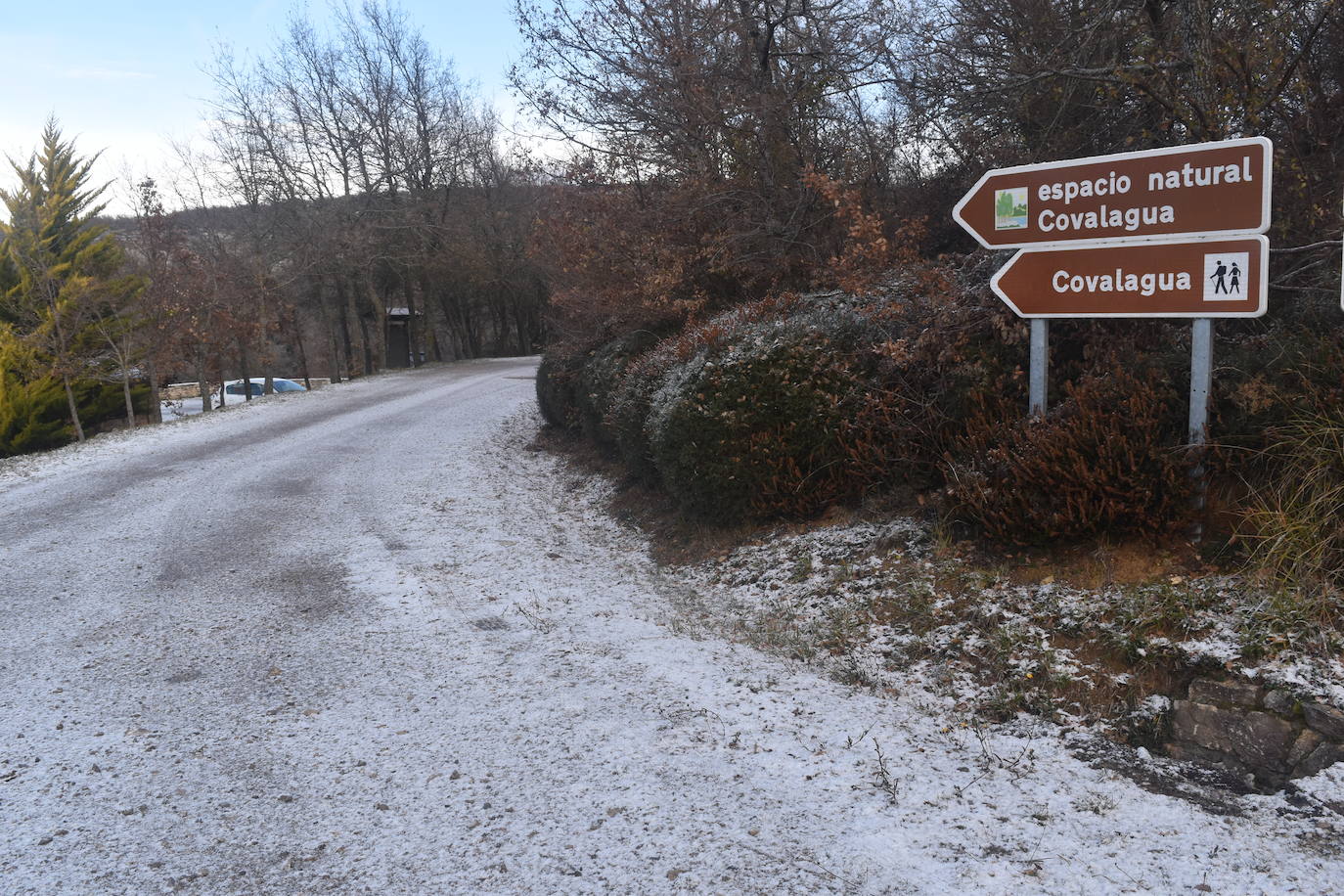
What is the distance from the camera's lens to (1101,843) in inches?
124

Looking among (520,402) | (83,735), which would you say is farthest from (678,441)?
(520,402)

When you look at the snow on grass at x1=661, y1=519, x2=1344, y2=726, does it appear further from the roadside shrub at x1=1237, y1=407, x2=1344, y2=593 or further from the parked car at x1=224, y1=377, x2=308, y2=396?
the parked car at x1=224, y1=377, x2=308, y2=396

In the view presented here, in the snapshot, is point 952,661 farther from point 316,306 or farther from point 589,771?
point 316,306

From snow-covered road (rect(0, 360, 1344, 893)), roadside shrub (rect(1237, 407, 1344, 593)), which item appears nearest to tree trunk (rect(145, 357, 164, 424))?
snow-covered road (rect(0, 360, 1344, 893))

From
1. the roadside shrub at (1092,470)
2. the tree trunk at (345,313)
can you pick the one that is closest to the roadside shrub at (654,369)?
the roadside shrub at (1092,470)

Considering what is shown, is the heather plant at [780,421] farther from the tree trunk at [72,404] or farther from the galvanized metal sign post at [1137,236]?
the tree trunk at [72,404]

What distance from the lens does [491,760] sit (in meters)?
3.96

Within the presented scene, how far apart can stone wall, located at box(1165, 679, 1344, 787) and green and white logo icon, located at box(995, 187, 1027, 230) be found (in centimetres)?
294

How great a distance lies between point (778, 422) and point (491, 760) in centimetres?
381

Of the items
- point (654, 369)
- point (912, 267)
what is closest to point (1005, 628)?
point (912, 267)

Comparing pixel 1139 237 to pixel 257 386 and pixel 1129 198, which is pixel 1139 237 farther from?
pixel 257 386

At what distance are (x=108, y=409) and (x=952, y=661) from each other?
23978mm

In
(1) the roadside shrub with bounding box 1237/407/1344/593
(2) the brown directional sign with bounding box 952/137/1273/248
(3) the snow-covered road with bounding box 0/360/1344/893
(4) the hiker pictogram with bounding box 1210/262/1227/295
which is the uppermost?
(2) the brown directional sign with bounding box 952/137/1273/248

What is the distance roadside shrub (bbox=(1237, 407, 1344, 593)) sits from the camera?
429cm
